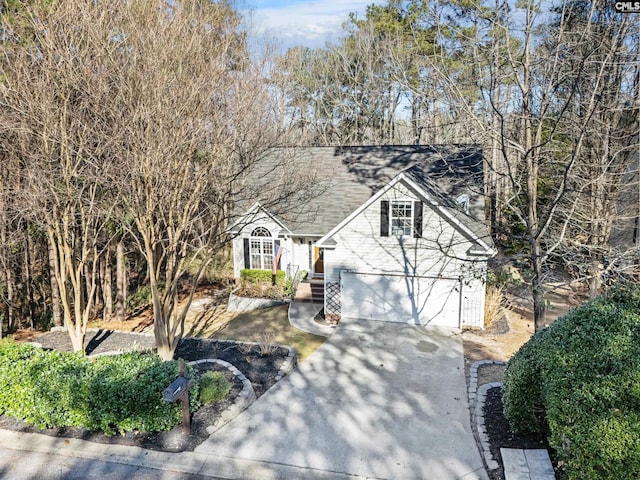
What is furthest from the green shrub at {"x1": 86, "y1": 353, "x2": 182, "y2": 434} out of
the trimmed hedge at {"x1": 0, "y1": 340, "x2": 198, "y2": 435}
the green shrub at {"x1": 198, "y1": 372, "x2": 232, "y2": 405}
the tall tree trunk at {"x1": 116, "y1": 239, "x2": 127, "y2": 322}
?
the tall tree trunk at {"x1": 116, "y1": 239, "x2": 127, "y2": 322}

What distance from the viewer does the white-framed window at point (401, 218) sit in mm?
14289

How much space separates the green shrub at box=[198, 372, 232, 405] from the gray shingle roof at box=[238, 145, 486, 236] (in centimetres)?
782

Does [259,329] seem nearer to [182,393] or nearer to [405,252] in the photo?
[405,252]

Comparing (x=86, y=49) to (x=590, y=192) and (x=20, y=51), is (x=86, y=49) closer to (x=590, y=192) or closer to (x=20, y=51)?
(x=20, y=51)

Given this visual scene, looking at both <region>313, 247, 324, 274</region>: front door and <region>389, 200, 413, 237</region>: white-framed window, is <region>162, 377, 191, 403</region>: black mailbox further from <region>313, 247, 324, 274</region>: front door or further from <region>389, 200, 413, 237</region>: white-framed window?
<region>313, 247, 324, 274</region>: front door

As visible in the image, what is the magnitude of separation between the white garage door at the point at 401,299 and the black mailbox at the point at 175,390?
8.29 metres

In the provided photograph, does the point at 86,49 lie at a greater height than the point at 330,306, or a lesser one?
greater

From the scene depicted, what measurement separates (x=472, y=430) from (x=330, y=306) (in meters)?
7.64

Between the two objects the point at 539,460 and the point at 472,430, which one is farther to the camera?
the point at 472,430

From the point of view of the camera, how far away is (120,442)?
7.62 m

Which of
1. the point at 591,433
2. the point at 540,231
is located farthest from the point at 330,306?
the point at 591,433

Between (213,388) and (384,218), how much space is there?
802cm

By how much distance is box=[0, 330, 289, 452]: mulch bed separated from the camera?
25.2ft

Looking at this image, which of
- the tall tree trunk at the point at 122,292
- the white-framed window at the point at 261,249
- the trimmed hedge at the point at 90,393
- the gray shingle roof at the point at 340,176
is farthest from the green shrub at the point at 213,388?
the white-framed window at the point at 261,249
